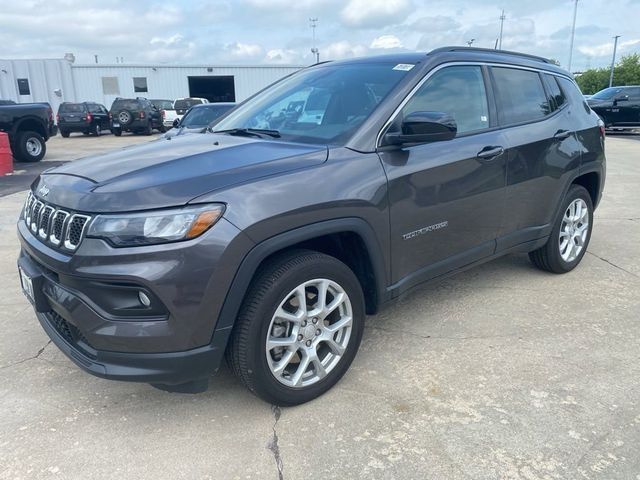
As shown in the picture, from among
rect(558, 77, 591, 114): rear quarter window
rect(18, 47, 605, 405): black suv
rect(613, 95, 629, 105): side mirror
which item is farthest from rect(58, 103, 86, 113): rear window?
rect(558, 77, 591, 114): rear quarter window

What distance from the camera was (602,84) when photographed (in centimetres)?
5650

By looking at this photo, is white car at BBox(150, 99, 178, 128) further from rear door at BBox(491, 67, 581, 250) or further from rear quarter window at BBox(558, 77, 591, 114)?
rear door at BBox(491, 67, 581, 250)

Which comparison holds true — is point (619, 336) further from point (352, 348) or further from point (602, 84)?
point (602, 84)

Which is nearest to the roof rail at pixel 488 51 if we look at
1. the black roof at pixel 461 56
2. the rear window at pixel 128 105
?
the black roof at pixel 461 56

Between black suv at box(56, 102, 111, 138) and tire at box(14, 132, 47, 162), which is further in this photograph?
black suv at box(56, 102, 111, 138)

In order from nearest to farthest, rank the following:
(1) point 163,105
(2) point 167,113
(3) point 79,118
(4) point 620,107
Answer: (4) point 620,107, (3) point 79,118, (2) point 167,113, (1) point 163,105

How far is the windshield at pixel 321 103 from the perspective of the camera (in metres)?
3.07

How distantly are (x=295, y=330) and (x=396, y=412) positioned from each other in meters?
0.68

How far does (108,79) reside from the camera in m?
34.4

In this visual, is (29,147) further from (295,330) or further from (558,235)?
(295,330)

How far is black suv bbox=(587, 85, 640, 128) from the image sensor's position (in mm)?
18500

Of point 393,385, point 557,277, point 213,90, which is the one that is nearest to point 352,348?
point 393,385

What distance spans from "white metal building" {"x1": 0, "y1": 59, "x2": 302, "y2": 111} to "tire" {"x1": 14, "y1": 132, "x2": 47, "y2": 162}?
2171 centimetres

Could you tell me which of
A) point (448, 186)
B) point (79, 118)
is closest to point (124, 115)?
point (79, 118)
